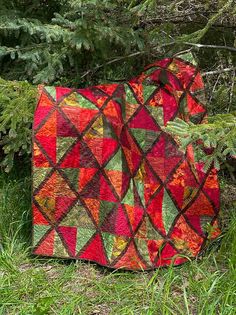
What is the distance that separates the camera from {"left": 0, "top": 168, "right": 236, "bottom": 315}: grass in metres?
2.45

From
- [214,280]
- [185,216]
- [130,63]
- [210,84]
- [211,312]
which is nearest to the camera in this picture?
[211,312]

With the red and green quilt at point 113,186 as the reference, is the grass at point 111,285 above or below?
below

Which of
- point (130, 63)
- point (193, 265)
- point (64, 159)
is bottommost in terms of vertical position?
point (193, 265)

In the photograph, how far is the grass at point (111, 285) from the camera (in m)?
2.45

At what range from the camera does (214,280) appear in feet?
8.42

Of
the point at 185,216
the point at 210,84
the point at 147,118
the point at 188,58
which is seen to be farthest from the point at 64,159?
the point at 210,84

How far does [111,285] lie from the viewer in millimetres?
2658

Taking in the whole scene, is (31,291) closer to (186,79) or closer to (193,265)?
(193,265)

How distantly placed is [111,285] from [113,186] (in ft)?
1.69

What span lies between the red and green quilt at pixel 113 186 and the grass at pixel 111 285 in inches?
3.0

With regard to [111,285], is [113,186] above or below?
above

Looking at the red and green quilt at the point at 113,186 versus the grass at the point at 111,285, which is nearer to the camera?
the grass at the point at 111,285

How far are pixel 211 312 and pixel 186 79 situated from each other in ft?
4.53

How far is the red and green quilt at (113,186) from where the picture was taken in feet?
9.32
